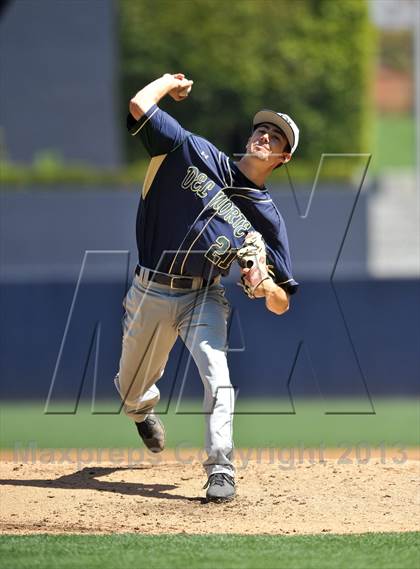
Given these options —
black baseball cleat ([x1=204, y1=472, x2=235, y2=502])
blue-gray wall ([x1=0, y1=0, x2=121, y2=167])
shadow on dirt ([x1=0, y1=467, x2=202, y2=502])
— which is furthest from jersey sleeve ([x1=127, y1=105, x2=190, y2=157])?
blue-gray wall ([x1=0, y1=0, x2=121, y2=167])

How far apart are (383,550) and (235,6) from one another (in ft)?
66.7

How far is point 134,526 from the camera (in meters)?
5.41

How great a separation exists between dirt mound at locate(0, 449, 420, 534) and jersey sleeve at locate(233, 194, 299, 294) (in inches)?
44.6

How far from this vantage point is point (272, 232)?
227 inches

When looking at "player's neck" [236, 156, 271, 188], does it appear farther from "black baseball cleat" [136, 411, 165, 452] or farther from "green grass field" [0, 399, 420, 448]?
"green grass field" [0, 399, 420, 448]

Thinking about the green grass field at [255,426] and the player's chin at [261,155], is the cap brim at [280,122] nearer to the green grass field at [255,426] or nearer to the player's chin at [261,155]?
the player's chin at [261,155]

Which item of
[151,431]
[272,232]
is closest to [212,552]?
[272,232]

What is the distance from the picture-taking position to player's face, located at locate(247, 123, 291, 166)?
18.8 ft

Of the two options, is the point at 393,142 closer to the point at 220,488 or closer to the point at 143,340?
the point at 143,340

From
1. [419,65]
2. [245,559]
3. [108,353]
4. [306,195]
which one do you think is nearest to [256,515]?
[245,559]

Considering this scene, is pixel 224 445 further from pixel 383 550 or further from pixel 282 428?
pixel 282 428

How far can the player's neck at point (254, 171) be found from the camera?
5746 millimetres

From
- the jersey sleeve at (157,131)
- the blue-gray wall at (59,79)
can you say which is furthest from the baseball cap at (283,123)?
the blue-gray wall at (59,79)

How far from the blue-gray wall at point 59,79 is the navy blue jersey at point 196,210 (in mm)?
17602
